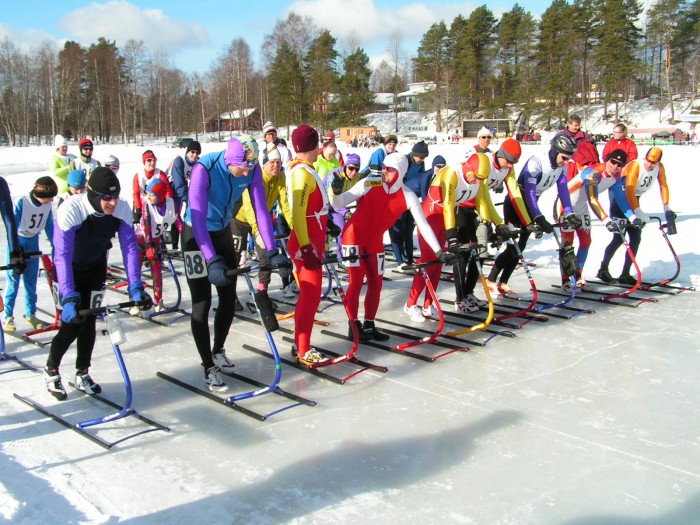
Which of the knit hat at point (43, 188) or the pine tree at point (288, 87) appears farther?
the pine tree at point (288, 87)

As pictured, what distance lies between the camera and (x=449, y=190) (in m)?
5.71

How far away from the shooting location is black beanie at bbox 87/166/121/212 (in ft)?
12.6

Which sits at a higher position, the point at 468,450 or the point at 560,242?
the point at 560,242

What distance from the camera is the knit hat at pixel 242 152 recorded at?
4.20 metres

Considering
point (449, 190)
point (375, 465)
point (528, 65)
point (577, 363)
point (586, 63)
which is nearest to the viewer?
point (375, 465)

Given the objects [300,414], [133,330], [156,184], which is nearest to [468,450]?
[300,414]

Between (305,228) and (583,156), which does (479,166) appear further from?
(583,156)

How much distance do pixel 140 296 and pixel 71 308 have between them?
0.41 m

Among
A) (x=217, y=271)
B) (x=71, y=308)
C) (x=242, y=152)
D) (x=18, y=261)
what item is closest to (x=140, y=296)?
(x=71, y=308)

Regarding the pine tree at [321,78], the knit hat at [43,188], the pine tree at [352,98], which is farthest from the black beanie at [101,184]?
the pine tree at [352,98]

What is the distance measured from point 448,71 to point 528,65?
22.9ft

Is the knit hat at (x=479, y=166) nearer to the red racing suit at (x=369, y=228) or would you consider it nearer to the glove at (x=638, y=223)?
the red racing suit at (x=369, y=228)

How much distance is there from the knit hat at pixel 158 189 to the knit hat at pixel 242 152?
2.72 m

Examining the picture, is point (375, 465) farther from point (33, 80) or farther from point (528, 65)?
→ point (33, 80)
